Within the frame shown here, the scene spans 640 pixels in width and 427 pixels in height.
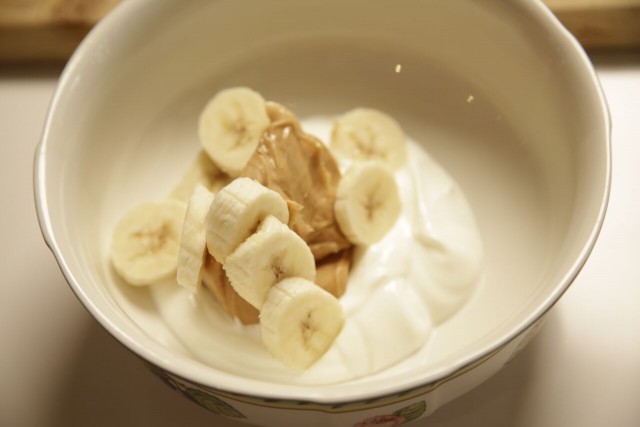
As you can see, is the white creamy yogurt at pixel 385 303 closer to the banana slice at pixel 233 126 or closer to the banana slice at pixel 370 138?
the banana slice at pixel 370 138

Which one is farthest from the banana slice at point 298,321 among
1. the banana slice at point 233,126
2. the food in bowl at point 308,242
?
the banana slice at point 233,126

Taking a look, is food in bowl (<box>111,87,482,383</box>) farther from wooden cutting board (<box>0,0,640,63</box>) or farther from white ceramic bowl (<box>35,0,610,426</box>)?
A: wooden cutting board (<box>0,0,640,63</box>)

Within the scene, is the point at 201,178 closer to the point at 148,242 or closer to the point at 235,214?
the point at 148,242

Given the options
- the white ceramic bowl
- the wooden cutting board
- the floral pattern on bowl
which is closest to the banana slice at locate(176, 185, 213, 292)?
the white ceramic bowl

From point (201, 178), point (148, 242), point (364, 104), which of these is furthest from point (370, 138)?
point (148, 242)

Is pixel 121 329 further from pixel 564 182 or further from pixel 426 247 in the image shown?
pixel 564 182
